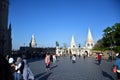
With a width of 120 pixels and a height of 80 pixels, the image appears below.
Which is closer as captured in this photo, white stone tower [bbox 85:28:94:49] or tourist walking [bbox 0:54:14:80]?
tourist walking [bbox 0:54:14:80]

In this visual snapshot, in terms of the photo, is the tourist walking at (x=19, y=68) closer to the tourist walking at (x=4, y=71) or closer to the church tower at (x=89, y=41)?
the tourist walking at (x=4, y=71)

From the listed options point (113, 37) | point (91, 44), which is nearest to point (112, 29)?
point (113, 37)

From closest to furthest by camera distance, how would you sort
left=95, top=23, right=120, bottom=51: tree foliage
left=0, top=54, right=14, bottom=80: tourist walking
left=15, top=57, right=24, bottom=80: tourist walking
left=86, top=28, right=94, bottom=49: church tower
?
left=0, top=54, right=14, bottom=80: tourist walking → left=15, top=57, right=24, bottom=80: tourist walking → left=95, top=23, right=120, bottom=51: tree foliage → left=86, top=28, right=94, bottom=49: church tower

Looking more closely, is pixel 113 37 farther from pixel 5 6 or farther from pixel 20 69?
pixel 20 69

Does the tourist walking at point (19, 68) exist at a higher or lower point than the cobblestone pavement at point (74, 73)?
higher

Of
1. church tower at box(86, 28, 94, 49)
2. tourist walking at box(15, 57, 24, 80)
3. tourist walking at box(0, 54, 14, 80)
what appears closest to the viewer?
tourist walking at box(0, 54, 14, 80)

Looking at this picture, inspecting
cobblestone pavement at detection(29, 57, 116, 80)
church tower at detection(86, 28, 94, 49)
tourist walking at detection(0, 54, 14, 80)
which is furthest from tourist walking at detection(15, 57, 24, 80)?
church tower at detection(86, 28, 94, 49)

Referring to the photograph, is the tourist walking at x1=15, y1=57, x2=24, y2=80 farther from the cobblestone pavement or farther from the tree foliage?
the tree foliage

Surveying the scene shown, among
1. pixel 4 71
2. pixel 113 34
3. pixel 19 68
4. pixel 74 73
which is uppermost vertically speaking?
pixel 113 34

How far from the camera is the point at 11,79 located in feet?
5.69

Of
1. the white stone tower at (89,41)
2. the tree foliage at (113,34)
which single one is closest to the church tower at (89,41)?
the white stone tower at (89,41)

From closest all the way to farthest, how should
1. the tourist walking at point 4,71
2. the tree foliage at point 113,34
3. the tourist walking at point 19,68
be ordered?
the tourist walking at point 4,71 < the tourist walking at point 19,68 < the tree foliage at point 113,34

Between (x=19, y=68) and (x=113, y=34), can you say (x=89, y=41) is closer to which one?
(x=113, y=34)

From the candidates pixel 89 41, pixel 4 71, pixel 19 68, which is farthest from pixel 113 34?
pixel 4 71
